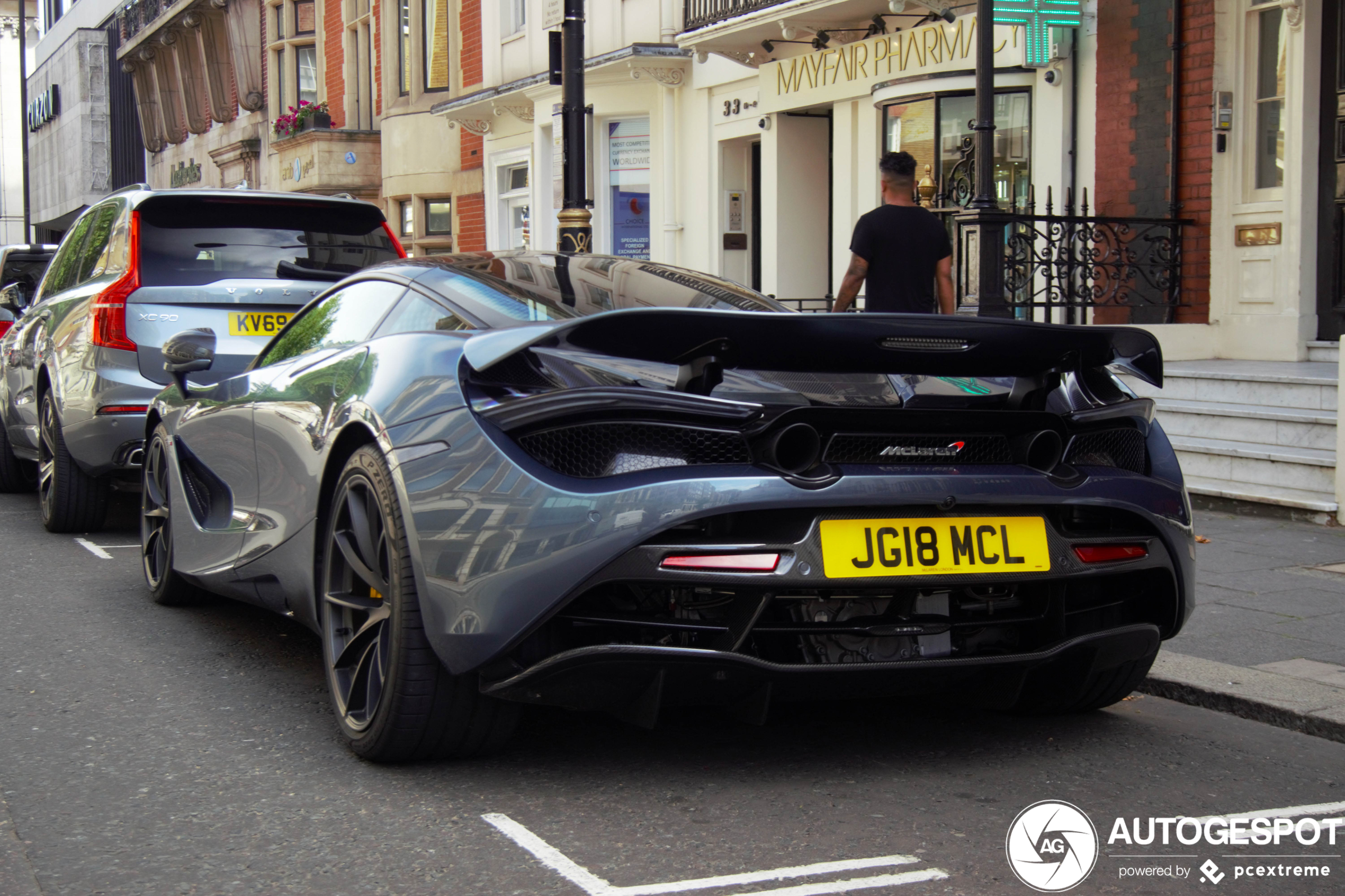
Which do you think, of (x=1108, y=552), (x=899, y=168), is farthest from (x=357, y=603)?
(x=899, y=168)

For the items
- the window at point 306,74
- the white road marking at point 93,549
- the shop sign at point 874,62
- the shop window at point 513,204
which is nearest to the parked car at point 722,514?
the white road marking at point 93,549

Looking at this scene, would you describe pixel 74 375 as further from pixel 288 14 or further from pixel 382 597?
pixel 288 14

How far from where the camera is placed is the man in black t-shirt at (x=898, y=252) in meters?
7.43

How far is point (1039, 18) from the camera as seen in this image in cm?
1215

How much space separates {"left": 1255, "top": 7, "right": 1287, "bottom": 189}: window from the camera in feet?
36.7

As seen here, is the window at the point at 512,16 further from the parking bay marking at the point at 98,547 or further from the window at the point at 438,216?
the parking bay marking at the point at 98,547

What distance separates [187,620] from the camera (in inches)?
223

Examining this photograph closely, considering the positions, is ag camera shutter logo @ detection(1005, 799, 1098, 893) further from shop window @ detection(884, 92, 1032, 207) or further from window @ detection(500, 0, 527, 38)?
window @ detection(500, 0, 527, 38)

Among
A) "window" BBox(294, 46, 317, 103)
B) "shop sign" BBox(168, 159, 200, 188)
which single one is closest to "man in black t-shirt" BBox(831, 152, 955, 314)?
"window" BBox(294, 46, 317, 103)

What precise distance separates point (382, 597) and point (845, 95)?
13.0 m

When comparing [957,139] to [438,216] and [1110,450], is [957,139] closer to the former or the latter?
[1110,450]

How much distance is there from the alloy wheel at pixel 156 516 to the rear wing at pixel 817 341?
8.69 feet

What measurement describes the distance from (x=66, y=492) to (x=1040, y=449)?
5900 mm

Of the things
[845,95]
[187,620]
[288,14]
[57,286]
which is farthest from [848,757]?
[288,14]
